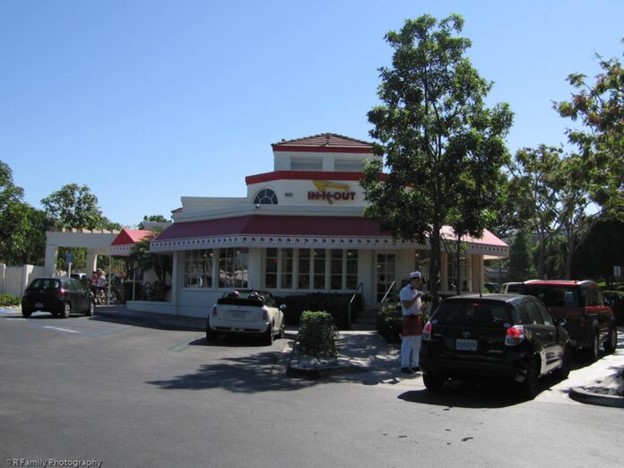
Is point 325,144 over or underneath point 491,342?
over

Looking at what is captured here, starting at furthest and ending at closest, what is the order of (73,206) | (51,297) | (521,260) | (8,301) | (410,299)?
(521,260)
(73,206)
(8,301)
(51,297)
(410,299)

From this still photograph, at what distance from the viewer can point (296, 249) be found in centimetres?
2247

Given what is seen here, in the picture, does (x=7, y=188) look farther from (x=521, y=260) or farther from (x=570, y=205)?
(x=521, y=260)

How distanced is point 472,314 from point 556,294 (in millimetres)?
4818

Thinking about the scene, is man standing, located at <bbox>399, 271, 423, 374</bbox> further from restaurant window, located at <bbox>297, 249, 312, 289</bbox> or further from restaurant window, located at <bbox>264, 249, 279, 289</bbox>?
restaurant window, located at <bbox>264, 249, 279, 289</bbox>

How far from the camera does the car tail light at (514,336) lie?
904 cm

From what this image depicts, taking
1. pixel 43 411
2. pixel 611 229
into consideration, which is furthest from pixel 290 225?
pixel 611 229

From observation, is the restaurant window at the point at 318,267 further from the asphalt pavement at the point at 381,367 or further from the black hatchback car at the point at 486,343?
the black hatchback car at the point at 486,343

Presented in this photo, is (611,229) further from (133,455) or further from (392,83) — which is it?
(133,455)

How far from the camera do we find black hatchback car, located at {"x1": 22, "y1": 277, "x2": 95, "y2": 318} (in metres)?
21.4

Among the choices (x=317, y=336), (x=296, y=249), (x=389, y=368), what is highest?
(x=296, y=249)

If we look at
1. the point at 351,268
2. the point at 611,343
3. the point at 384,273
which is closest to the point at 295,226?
the point at 351,268

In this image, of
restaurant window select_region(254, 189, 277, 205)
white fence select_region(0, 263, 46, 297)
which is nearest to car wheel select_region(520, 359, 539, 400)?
restaurant window select_region(254, 189, 277, 205)

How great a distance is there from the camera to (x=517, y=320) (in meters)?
9.30
